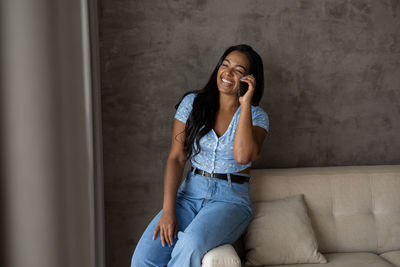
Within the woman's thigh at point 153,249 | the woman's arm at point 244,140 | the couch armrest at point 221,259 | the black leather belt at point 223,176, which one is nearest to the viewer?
the couch armrest at point 221,259

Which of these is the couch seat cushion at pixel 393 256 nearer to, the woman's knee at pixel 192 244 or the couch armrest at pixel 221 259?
the couch armrest at pixel 221 259

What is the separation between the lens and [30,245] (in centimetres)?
69

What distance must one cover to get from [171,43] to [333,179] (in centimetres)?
147

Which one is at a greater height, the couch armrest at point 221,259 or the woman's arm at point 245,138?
the woman's arm at point 245,138

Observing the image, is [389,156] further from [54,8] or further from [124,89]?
[54,8]

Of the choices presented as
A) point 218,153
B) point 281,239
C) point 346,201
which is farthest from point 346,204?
point 218,153

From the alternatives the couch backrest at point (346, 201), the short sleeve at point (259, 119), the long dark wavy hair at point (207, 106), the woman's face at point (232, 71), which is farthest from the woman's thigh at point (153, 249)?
the woman's face at point (232, 71)

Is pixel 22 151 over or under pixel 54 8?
under

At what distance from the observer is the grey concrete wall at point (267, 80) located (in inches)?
96.0

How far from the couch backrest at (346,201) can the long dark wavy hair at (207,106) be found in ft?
1.73

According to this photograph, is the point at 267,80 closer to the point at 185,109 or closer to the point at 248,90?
the point at 248,90

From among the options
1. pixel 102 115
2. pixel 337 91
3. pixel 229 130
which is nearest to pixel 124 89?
pixel 102 115

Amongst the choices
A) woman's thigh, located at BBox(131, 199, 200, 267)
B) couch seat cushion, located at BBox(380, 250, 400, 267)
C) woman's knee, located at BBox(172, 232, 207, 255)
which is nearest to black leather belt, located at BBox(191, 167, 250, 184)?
woman's thigh, located at BBox(131, 199, 200, 267)

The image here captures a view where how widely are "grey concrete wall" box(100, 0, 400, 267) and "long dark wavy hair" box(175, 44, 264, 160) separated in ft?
1.12
